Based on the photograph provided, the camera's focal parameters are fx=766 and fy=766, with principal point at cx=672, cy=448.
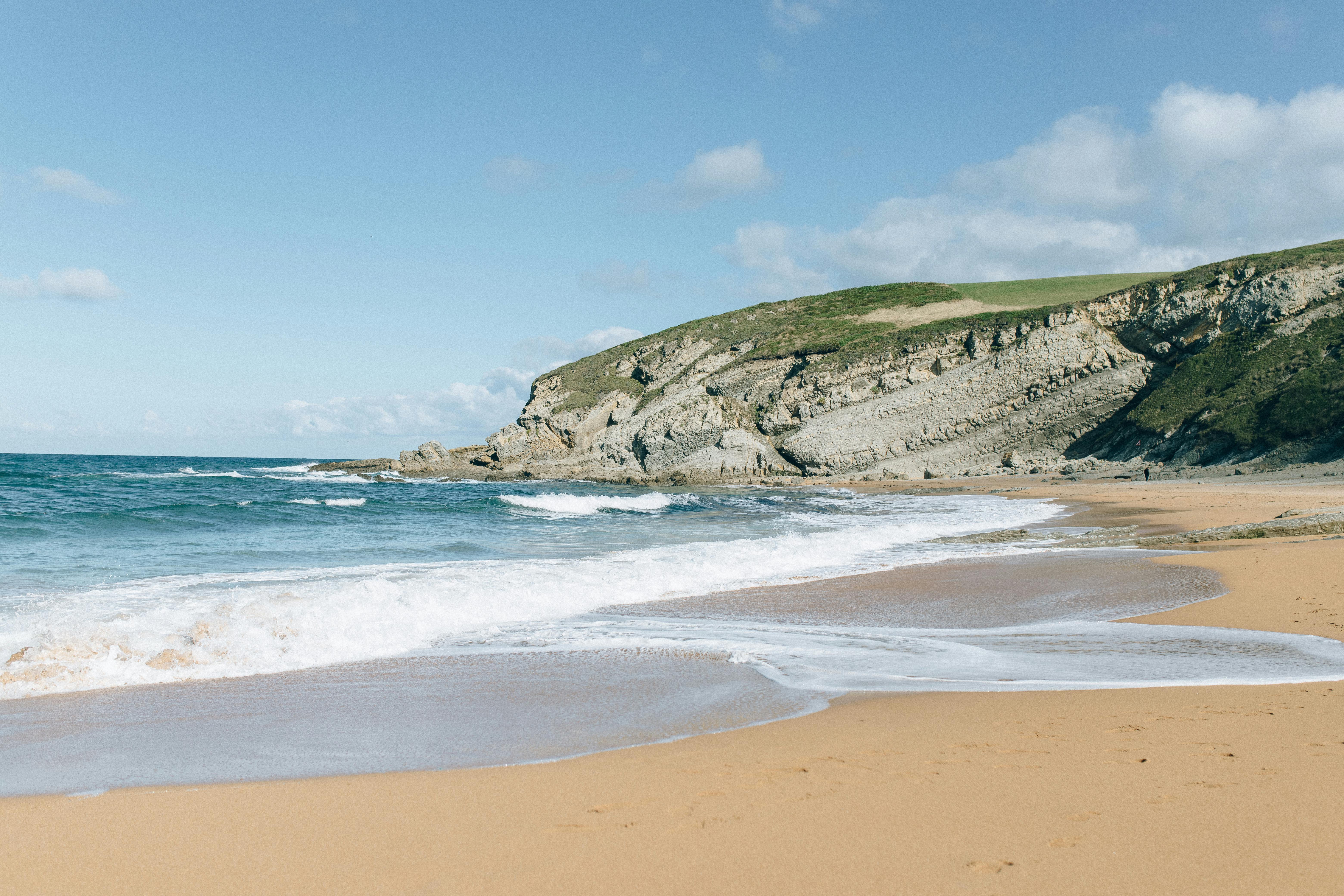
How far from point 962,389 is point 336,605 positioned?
40.7 meters

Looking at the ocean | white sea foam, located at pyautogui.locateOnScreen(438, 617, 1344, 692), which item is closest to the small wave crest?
the ocean

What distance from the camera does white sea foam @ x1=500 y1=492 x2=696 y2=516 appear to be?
2705 cm

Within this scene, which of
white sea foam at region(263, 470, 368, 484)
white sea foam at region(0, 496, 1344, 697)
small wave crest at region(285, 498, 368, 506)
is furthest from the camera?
white sea foam at region(263, 470, 368, 484)

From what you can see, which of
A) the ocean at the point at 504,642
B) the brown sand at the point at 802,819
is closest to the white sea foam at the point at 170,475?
the ocean at the point at 504,642

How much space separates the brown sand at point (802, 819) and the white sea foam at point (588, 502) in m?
21.4

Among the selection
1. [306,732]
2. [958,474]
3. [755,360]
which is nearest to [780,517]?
[306,732]

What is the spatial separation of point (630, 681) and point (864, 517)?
16541 mm

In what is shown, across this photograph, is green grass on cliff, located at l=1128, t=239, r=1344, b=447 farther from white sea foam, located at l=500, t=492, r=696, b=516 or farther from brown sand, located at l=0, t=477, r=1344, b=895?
brown sand, located at l=0, t=477, r=1344, b=895

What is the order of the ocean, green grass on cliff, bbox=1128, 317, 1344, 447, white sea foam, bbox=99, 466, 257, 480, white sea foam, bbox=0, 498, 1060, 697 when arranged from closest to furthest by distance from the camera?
1. the ocean
2. white sea foam, bbox=0, 498, 1060, 697
3. green grass on cliff, bbox=1128, 317, 1344, 447
4. white sea foam, bbox=99, 466, 257, 480

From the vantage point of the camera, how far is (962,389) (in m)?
42.9

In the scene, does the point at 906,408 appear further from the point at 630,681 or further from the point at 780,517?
the point at 630,681

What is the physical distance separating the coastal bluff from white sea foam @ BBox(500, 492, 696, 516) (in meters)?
11.9

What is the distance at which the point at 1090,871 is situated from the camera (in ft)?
7.91

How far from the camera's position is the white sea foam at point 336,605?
5762 mm
